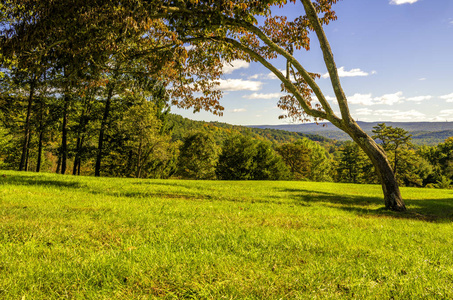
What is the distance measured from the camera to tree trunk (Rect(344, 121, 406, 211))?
349 inches

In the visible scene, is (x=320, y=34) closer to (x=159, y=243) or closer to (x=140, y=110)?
(x=159, y=243)

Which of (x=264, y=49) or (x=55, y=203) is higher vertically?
(x=264, y=49)

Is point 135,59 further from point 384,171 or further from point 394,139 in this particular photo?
point 394,139

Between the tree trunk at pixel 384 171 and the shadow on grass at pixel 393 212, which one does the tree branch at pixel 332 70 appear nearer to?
the tree trunk at pixel 384 171

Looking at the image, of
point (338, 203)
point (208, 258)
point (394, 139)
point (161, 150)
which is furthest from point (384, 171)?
point (394, 139)

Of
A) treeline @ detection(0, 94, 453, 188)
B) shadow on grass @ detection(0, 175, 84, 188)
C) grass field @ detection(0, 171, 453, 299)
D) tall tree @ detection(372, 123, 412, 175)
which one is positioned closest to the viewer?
grass field @ detection(0, 171, 453, 299)

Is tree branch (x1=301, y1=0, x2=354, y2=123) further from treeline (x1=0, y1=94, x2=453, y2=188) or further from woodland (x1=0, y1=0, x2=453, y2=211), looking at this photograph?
treeline (x1=0, y1=94, x2=453, y2=188)

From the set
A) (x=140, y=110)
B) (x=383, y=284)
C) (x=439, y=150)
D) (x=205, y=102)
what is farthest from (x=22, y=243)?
(x=439, y=150)

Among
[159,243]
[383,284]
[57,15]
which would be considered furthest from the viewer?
[57,15]

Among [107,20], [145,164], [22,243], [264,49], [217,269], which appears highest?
[264,49]

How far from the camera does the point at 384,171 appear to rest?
898 centimetres

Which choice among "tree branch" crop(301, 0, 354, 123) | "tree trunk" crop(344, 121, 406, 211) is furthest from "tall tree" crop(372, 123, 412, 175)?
A: "tree branch" crop(301, 0, 354, 123)

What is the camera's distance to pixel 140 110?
92.9ft

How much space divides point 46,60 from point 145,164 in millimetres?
29598
